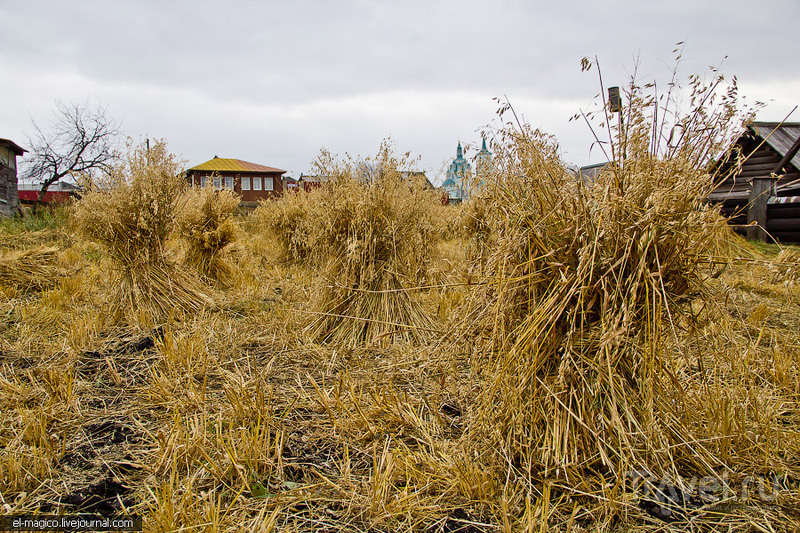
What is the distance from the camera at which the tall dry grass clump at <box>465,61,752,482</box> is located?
5.26ft

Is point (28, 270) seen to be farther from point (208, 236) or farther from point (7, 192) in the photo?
point (7, 192)

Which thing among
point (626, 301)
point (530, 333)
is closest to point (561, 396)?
point (530, 333)

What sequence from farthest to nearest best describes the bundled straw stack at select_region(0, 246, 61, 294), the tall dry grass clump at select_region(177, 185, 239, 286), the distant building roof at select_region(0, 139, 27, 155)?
the distant building roof at select_region(0, 139, 27, 155) < the tall dry grass clump at select_region(177, 185, 239, 286) < the bundled straw stack at select_region(0, 246, 61, 294)

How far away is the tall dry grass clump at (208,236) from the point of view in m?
6.16

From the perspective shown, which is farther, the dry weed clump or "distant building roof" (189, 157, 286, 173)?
"distant building roof" (189, 157, 286, 173)

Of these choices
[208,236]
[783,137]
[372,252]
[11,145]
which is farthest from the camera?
[11,145]

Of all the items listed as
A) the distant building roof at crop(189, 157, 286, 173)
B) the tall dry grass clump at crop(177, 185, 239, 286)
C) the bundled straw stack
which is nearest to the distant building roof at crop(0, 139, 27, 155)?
the bundled straw stack

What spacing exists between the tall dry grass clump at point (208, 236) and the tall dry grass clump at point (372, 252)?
8.95 feet

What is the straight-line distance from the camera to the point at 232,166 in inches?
1870

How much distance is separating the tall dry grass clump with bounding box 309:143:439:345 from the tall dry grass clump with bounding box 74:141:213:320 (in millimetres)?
1572

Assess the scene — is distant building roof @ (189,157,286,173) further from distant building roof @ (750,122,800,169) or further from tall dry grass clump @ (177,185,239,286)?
distant building roof @ (750,122,800,169)

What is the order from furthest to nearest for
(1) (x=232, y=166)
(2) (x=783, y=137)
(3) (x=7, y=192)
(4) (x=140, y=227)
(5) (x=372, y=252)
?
(1) (x=232, y=166), (3) (x=7, y=192), (2) (x=783, y=137), (4) (x=140, y=227), (5) (x=372, y=252)

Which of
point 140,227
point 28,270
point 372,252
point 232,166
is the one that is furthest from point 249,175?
point 372,252

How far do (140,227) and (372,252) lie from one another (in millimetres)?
2377
